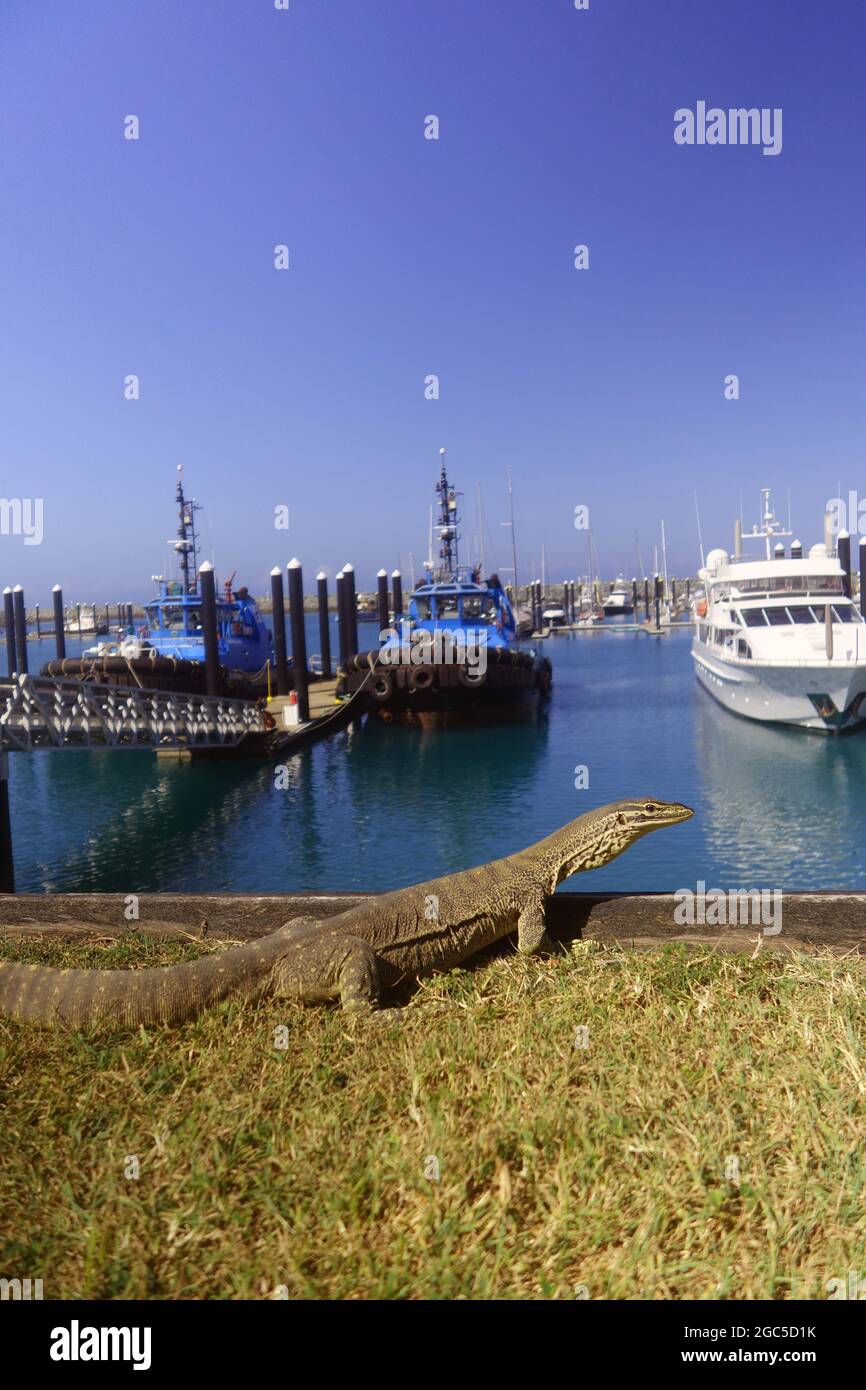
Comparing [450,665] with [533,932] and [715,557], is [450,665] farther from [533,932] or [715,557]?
[533,932]

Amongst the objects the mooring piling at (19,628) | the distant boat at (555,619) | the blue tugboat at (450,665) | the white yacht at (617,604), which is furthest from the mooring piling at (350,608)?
the white yacht at (617,604)

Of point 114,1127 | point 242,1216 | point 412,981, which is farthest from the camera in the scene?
point 412,981

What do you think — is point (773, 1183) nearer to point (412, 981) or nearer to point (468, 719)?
point (412, 981)

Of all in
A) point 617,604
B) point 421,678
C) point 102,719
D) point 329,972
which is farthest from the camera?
point 617,604

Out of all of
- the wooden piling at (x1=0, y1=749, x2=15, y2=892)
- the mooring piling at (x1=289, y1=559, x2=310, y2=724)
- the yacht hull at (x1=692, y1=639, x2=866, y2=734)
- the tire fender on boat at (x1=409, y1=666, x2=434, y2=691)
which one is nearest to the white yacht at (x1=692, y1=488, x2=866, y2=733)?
the yacht hull at (x1=692, y1=639, x2=866, y2=734)

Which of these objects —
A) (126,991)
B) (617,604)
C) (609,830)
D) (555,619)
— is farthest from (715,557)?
(617,604)

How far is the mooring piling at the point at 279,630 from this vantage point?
3488cm

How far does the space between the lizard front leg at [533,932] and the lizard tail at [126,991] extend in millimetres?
1102

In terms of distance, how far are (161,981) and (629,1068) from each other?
1.69 metres

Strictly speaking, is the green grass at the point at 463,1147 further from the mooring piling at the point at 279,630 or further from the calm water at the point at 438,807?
the mooring piling at the point at 279,630

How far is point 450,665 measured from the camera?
105 ft

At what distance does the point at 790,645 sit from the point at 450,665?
1107cm
